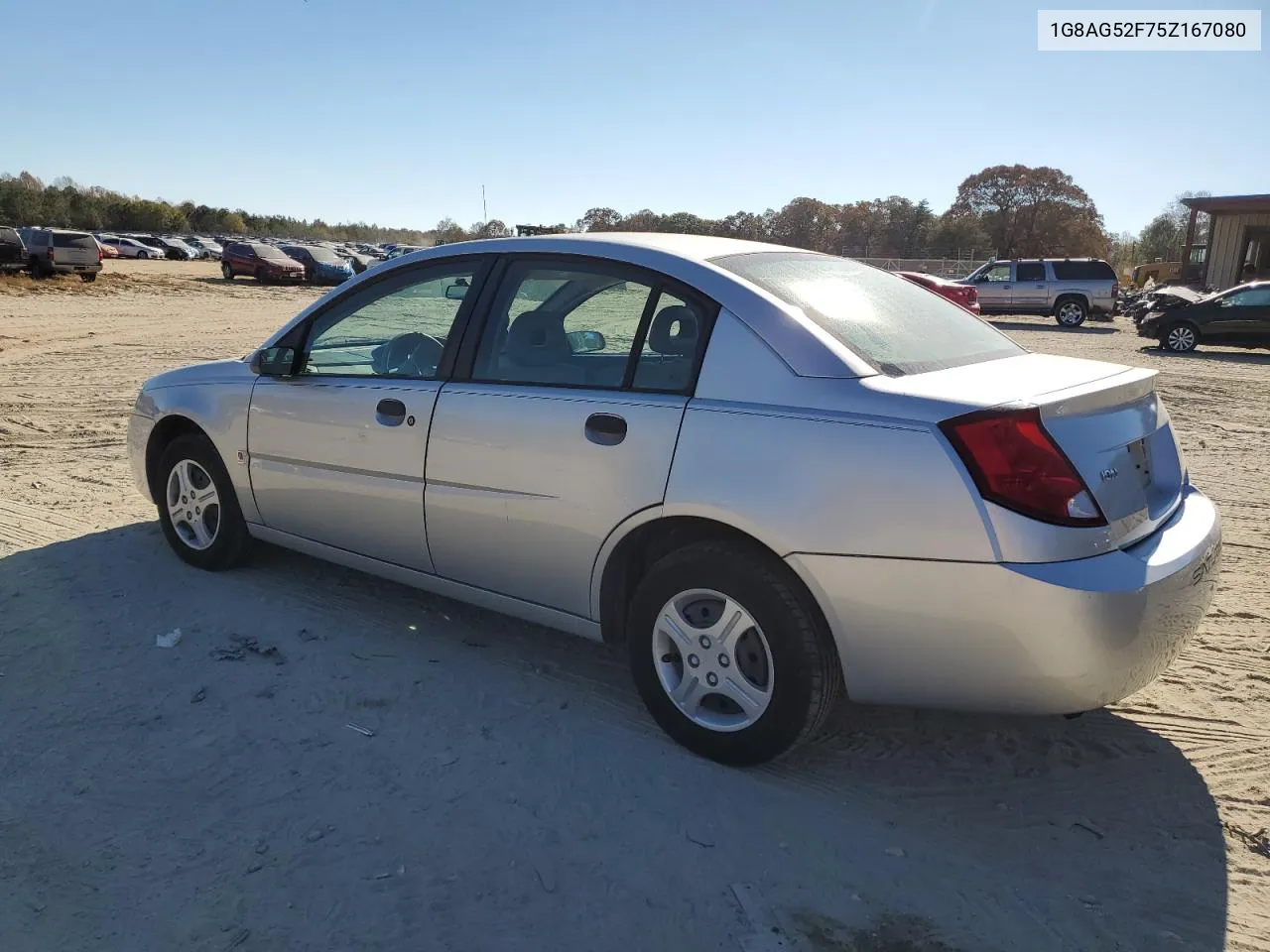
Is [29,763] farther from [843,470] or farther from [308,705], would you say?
[843,470]

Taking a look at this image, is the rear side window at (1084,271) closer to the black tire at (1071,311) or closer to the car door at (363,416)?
the black tire at (1071,311)

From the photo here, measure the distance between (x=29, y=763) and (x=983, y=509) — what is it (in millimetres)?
3099

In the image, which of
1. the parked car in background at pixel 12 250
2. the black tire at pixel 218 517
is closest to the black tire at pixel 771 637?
the black tire at pixel 218 517

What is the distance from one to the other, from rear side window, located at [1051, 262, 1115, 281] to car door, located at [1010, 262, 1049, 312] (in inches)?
18.2

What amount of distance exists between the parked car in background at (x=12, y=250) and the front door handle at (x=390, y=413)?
29.3 meters

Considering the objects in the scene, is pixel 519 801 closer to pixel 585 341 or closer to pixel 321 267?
pixel 585 341

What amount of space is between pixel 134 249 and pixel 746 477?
67.1 metres

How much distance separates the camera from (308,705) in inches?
135

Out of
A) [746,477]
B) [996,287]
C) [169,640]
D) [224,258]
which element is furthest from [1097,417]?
[224,258]

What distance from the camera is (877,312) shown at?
10.7ft

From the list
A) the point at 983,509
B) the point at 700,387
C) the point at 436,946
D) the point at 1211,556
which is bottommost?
the point at 436,946

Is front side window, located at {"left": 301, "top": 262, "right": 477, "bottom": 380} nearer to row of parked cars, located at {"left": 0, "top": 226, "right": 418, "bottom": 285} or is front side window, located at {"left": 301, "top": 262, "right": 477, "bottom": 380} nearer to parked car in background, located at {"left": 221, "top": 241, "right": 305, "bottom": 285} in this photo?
row of parked cars, located at {"left": 0, "top": 226, "right": 418, "bottom": 285}

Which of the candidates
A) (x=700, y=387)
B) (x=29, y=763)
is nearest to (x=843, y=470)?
(x=700, y=387)

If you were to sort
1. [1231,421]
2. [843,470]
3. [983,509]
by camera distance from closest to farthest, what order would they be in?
[983,509]
[843,470]
[1231,421]
